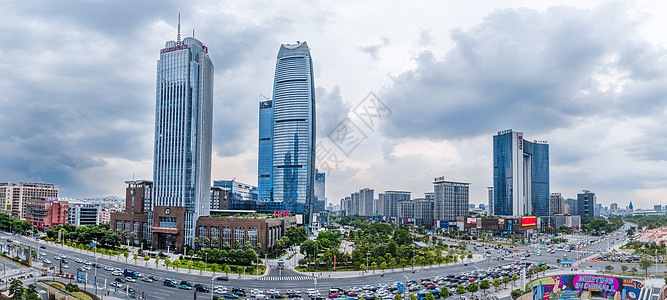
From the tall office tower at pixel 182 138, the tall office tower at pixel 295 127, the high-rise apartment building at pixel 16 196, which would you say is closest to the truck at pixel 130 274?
the tall office tower at pixel 182 138

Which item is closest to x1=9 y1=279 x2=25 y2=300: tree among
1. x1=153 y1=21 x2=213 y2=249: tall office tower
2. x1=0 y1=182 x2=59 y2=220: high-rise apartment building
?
x1=153 y1=21 x2=213 y2=249: tall office tower

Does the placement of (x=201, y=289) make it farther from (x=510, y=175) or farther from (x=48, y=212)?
(x=510, y=175)

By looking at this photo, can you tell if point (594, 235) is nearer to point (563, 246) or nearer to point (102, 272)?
point (563, 246)

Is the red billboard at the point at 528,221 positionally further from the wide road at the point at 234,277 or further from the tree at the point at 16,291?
the tree at the point at 16,291

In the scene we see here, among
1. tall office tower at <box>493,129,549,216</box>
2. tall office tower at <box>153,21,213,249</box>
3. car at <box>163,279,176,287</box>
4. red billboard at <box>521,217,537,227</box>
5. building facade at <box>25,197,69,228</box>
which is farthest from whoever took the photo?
tall office tower at <box>493,129,549,216</box>

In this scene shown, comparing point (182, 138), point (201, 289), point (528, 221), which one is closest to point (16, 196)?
point (182, 138)

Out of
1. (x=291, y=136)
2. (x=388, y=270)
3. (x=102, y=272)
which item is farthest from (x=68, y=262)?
(x=291, y=136)

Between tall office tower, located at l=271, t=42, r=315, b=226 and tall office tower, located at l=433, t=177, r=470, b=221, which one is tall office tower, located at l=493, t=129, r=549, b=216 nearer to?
tall office tower, located at l=433, t=177, r=470, b=221
